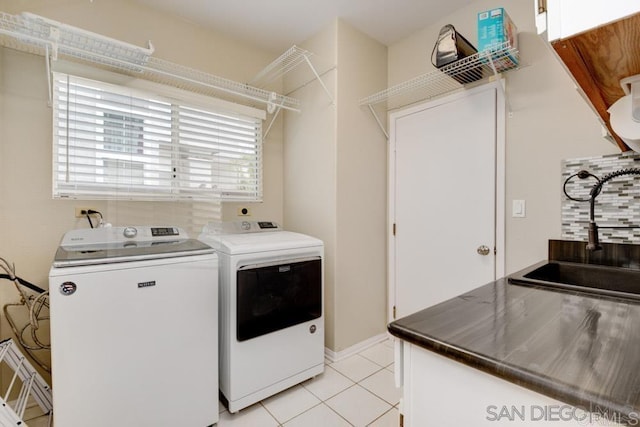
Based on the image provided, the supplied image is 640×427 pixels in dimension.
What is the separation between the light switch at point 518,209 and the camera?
1931mm

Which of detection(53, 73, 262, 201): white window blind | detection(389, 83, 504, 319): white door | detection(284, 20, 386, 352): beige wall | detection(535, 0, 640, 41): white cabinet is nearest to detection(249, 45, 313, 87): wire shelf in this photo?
detection(284, 20, 386, 352): beige wall

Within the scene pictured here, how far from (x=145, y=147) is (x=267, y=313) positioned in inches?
56.7

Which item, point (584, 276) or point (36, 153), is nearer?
point (584, 276)

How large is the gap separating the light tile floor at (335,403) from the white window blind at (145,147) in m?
1.52

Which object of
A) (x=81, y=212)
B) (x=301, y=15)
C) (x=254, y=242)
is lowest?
(x=254, y=242)

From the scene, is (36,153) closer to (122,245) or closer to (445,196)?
(122,245)

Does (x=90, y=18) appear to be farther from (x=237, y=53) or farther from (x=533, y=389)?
(x=533, y=389)

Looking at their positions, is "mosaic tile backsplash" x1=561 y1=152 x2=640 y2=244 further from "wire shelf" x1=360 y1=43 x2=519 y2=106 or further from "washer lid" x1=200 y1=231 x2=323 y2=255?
"washer lid" x1=200 y1=231 x2=323 y2=255

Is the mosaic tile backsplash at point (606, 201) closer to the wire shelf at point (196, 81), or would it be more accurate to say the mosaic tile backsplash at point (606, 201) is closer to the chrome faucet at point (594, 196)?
the chrome faucet at point (594, 196)

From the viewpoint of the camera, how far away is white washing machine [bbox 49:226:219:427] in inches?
51.4

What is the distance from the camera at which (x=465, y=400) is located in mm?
730

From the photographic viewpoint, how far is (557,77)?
1.79m

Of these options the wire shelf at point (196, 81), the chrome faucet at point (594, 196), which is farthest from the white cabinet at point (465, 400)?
the wire shelf at point (196, 81)

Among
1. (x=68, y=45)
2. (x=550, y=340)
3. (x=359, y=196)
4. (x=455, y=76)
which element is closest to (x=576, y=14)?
(x=550, y=340)
